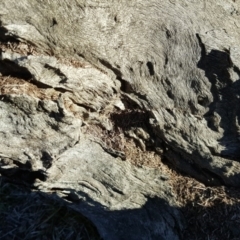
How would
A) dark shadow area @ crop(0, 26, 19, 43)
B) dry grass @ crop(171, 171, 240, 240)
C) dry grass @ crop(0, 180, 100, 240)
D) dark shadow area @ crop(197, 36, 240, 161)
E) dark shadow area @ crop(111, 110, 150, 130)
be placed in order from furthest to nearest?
dry grass @ crop(0, 180, 100, 240) < dry grass @ crop(171, 171, 240, 240) < dark shadow area @ crop(111, 110, 150, 130) < dark shadow area @ crop(197, 36, 240, 161) < dark shadow area @ crop(0, 26, 19, 43)

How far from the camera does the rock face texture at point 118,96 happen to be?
2.11 metres

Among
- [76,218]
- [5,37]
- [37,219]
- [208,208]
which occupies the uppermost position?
[5,37]

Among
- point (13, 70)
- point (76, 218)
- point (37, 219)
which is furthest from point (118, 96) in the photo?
point (37, 219)

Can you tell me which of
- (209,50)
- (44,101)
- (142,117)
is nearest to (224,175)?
(142,117)

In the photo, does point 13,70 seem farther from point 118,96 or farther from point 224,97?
point 224,97

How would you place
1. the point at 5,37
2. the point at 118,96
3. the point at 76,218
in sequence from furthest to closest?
the point at 76,218 → the point at 118,96 → the point at 5,37

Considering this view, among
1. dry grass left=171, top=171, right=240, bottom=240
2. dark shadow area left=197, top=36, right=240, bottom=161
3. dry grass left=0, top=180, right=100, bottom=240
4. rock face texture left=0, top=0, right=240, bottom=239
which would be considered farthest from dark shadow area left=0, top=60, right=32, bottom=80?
dry grass left=0, top=180, right=100, bottom=240

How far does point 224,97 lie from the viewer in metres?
2.38

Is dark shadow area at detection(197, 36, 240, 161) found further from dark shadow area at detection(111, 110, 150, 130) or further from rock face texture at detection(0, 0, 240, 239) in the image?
dark shadow area at detection(111, 110, 150, 130)

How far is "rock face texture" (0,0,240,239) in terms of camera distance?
6.91 ft

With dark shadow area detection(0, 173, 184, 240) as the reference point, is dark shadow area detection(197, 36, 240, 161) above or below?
above

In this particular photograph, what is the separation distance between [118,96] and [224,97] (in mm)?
599

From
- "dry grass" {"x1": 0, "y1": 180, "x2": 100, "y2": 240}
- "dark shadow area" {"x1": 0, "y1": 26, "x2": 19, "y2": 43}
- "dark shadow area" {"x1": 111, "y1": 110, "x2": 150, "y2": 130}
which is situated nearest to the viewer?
"dark shadow area" {"x1": 0, "y1": 26, "x2": 19, "y2": 43}

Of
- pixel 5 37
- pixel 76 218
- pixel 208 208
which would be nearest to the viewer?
pixel 5 37
